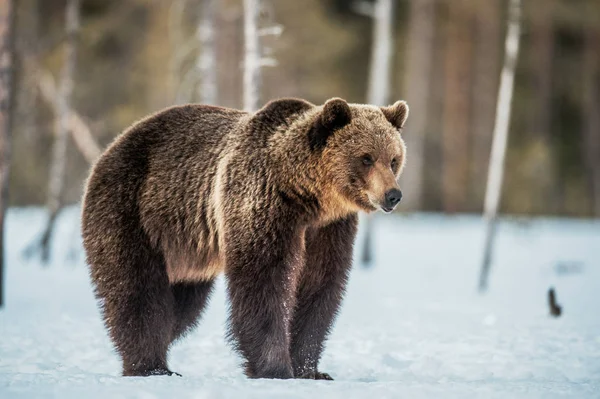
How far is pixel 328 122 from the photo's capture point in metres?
5.46

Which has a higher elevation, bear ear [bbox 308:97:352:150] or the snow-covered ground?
bear ear [bbox 308:97:352:150]

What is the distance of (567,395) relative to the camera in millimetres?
4836

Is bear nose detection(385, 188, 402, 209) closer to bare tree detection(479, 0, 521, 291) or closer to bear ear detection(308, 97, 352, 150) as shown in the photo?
bear ear detection(308, 97, 352, 150)

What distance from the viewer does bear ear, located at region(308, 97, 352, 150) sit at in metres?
5.41

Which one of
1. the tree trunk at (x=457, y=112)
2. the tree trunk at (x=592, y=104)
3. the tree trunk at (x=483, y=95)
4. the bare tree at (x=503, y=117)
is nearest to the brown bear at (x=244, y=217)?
the bare tree at (x=503, y=117)

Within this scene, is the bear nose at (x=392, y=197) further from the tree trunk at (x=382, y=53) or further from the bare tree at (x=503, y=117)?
the tree trunk at (x=382, y=53)

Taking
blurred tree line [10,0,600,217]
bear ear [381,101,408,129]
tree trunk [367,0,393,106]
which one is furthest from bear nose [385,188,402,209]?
blurred tree line [10,0,600,217]

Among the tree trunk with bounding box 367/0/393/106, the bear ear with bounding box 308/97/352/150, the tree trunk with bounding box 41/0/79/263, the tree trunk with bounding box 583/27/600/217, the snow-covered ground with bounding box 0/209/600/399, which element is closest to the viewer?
the snow-covered ground with bounding box 0/209/600/399

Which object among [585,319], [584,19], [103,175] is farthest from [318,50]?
[103,175]

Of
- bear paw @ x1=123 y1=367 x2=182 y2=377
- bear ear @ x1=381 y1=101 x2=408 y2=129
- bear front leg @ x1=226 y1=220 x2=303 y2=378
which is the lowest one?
bear paw @ x1=123 y1=367 x2=182 y2=377

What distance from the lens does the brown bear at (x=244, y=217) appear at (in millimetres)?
5344

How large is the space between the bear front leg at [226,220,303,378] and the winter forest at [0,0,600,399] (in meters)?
0.39

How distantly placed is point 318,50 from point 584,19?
936 centimetres

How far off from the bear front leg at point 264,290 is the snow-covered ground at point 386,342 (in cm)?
34
